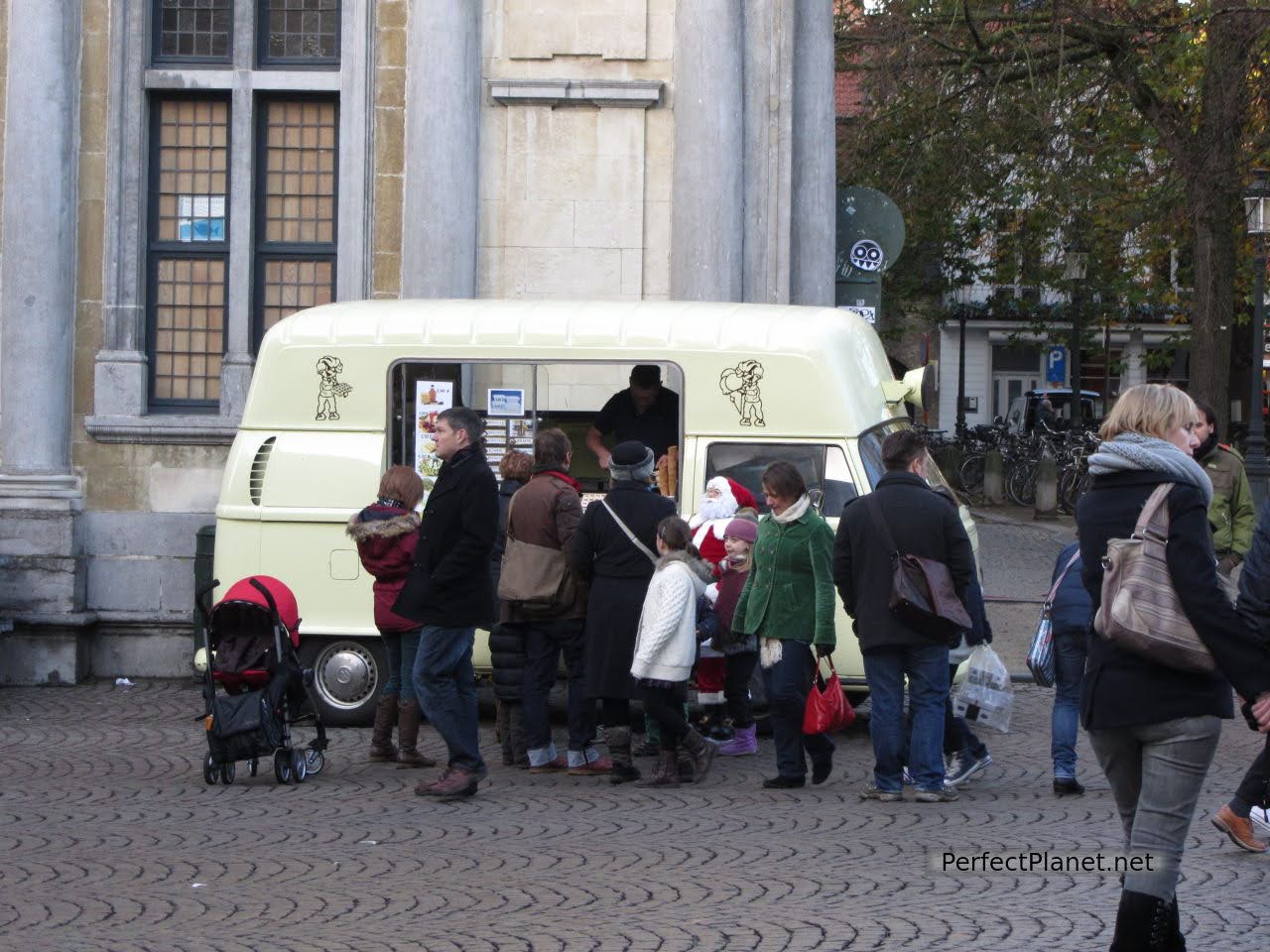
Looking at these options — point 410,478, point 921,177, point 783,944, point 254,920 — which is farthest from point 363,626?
Answer: point 921,177

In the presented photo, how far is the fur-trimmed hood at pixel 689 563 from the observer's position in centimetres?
955

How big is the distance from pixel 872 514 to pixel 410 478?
2.64 m

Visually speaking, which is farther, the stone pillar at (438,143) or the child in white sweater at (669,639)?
the stone pillar at (438,143)

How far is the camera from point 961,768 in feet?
31.1

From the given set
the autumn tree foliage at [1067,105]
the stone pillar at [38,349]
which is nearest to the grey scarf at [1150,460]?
the stone pillar at [38,349]

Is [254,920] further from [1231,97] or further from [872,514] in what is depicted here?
[1231,97]

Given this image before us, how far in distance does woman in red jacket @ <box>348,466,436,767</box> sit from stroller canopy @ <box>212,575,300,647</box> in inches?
17.4

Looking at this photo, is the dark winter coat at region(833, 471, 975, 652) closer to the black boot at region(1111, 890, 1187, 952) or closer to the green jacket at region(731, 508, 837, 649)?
the green jacket at region(731, 508, 837, 649)

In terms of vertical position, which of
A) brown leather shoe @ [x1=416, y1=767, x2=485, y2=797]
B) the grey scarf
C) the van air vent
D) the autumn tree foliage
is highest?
the autumn tree foliage

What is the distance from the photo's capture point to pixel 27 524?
44.8 feet

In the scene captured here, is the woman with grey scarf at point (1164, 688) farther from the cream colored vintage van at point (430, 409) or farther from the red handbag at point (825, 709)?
the cream colored vintage van at point (430, 409)

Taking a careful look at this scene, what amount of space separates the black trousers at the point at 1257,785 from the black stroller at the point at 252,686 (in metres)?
4.60

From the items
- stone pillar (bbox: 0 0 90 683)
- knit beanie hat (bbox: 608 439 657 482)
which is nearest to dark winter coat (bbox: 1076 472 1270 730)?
knit beanie hat (bbox: 608 439 657 482)

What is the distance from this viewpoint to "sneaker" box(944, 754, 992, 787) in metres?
9.45
